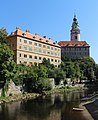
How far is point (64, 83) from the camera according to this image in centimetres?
9506

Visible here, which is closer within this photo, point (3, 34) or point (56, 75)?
point (3, 34)

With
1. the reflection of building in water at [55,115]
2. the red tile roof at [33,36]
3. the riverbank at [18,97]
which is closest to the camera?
the reflection of building in water at [55,115]

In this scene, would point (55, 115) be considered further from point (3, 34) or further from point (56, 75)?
point (3, 34)

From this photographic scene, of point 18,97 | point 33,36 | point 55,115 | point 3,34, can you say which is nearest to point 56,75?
point 3,34

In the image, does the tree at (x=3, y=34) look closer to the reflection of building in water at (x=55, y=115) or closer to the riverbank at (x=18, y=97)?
the riverbank at (x=18, y=97)

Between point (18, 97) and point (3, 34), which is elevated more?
point (3, 34)

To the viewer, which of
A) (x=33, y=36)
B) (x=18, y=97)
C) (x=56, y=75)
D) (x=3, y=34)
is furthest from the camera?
(x=33, y=36)

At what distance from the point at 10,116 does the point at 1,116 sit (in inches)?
50.0

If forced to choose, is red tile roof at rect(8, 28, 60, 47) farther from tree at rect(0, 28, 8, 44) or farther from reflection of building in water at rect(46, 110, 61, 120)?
reflection of building in water at rect(46, 110, 61, 120)

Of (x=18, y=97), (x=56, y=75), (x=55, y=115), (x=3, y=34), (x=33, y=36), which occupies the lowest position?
(x=55, y=115)

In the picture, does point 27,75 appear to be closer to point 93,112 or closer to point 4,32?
point 4,32

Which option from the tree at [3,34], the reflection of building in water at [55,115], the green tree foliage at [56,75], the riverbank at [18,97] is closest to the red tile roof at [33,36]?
the tree at [3,34]

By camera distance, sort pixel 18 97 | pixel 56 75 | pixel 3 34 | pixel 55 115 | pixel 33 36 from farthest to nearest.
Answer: pixel 33 36, pixel 56 75, pixel 3 34, pixel 18 97, pixel 55 115

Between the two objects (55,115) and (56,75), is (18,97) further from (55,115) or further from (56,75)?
(56,75)
